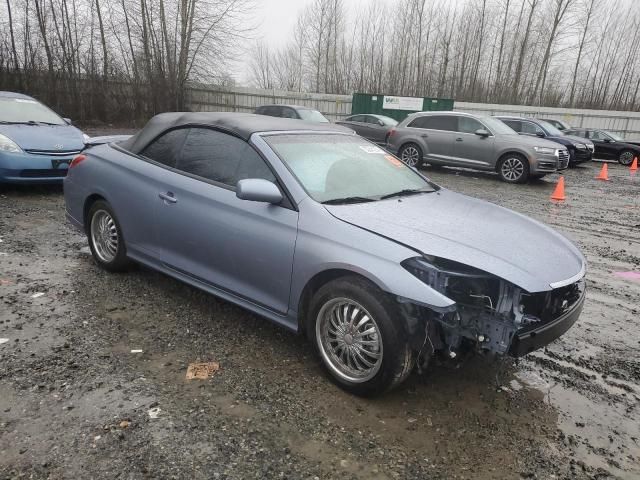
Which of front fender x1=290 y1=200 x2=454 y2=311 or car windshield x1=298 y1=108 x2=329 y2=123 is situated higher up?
car windshield x1=298 y1=108 x2=329 y2=123

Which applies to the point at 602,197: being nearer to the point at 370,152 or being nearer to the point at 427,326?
the point at 370,152

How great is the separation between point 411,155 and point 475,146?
1937 mm

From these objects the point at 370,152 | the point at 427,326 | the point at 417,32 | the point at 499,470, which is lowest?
the point at 499,470

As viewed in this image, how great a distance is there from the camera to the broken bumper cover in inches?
102

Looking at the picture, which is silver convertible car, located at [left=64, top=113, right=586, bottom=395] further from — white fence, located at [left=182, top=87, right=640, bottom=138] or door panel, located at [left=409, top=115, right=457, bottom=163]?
white fence, located at [left=182, top=87, right=640, bottom=138]

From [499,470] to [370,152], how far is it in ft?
8.73

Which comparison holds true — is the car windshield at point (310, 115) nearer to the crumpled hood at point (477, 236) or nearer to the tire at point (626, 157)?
the crumpled hood at point (477, 236)

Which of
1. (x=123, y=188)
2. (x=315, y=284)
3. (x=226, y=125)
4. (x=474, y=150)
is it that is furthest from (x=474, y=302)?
(x=474, y=150)

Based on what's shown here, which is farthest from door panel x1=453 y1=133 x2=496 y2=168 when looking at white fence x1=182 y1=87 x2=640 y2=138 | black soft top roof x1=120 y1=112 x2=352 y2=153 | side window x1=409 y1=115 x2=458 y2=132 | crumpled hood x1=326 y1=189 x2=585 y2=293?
white fence x1=182 y1=87 x2=640 y2=138

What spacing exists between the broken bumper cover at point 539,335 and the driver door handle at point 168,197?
8.83ft

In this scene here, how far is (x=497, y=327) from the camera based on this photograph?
2648 mm

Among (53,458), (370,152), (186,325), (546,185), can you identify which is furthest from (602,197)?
(53,458)

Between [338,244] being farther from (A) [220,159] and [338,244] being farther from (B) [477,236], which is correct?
(A) [220,159]

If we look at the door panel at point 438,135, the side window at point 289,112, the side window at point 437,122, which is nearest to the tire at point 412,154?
the door panel at point 438,135
